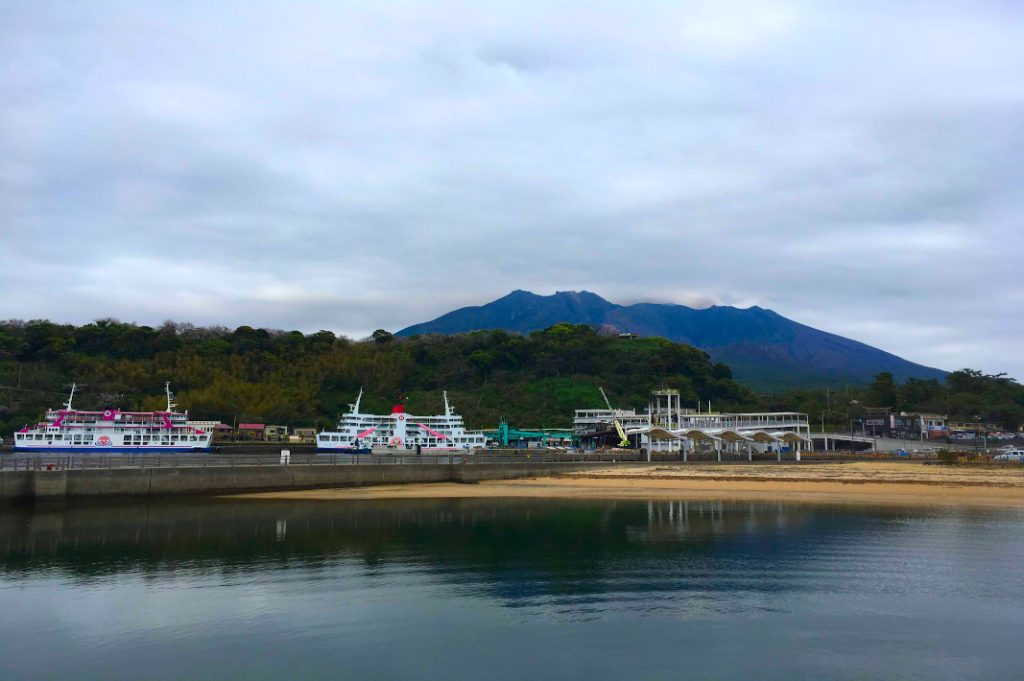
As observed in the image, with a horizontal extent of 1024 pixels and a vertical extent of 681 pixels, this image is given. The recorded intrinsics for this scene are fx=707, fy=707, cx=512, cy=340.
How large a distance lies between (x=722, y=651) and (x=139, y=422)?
216ft

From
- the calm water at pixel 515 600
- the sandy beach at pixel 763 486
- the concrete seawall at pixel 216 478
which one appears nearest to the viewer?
the calm water at pixel 515 600

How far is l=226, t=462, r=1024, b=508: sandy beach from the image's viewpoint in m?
37.6

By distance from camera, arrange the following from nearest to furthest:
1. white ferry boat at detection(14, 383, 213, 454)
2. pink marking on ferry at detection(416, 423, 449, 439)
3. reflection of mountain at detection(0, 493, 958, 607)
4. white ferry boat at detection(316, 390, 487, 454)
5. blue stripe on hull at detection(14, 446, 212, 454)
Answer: reflection of mountain at detection(0, 493, 958, 607) < blue stripe on hull at detection(14, 446, 212, 454) < white ferry boat at detection(14, 383, 213, 454) < white ferry boat at detection(316, 390, 487, 454) < pink marking on ferry at detection(416, 423, 449, 439)

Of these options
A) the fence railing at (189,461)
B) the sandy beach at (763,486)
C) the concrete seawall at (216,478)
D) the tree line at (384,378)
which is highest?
the tree line at (384,378)

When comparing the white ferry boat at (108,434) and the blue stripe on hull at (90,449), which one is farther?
the white ferry boat at (108,434)

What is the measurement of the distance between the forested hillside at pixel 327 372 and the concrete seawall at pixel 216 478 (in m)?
50.8

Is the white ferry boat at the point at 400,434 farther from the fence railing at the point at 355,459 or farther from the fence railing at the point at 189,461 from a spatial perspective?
the fence railing at the point at 189,461

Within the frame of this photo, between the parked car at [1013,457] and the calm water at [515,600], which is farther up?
the parked car at [1013,457]

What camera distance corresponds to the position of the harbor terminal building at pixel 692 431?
62.6 m

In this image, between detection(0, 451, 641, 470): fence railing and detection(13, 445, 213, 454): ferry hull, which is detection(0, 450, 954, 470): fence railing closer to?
detection(0, 451, 641, 470): fence railing

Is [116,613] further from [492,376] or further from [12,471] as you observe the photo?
[492,376]

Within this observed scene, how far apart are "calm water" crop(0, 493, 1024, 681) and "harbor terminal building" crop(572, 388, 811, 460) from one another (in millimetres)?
33715

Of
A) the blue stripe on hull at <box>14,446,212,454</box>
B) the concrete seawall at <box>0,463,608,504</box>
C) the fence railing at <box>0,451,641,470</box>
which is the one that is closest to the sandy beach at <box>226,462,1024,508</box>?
the concrete seawall at <box>0,463,608,504</box>

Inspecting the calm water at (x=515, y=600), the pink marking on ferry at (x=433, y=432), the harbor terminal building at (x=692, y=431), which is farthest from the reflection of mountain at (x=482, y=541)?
the pink marking on ferry at (x=433, y=432)
